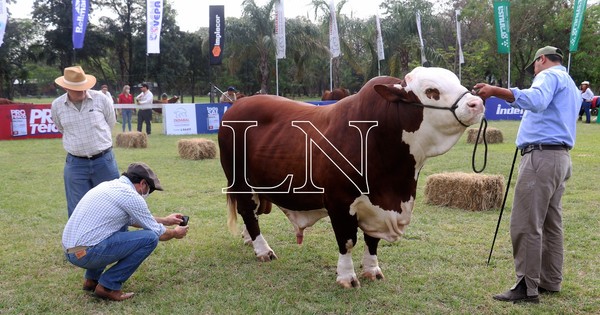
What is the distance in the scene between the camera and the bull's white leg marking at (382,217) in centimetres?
414

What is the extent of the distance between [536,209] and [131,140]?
12.0 metres

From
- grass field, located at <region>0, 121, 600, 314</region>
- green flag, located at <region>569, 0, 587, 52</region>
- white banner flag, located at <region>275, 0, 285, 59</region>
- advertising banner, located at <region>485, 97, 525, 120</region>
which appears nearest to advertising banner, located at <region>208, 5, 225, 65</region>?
white banner flag, located at <region>275, 0, 285, 59</region>

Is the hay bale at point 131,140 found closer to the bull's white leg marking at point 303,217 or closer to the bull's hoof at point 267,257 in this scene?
the bull's hoof at point 267,257

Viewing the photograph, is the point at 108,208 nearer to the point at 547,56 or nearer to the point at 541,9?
the point at 547,56

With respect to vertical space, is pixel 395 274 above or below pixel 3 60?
below

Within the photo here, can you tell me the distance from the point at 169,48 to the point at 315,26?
11.1m

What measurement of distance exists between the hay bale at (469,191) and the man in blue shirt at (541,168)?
2.75 meters

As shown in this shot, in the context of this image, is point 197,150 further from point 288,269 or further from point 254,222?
point 288,269

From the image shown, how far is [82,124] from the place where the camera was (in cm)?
493

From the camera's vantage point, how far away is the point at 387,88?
3859mm

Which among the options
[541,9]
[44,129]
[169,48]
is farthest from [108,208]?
[541,9]

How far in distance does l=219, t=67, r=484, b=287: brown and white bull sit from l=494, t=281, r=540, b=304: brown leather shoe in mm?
906

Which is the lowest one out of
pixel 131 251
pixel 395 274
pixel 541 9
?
pixel 395 274

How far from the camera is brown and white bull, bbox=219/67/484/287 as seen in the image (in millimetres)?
3789
